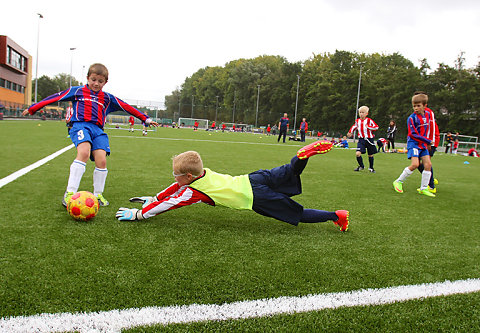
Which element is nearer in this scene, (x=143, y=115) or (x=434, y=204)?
(x=143, y=115)

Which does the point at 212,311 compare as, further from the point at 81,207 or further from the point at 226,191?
the point at 81,207

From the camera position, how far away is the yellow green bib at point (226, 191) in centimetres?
338

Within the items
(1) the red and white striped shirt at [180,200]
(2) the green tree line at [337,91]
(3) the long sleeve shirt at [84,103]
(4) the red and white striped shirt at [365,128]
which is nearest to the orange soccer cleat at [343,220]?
(1) the red and white striped shirt at [180,200]

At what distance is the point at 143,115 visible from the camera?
201 inches

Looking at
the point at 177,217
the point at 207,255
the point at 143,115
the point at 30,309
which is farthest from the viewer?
the point at 143,115

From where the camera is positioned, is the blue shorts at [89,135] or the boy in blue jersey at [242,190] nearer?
the boy in blue jersey at [242,190]

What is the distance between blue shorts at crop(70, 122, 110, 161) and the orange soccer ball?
0.98 m

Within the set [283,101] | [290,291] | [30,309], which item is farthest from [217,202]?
[283,101]

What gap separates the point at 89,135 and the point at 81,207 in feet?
3.92

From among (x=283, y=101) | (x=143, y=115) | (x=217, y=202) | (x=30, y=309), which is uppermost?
(x=283, y=101)

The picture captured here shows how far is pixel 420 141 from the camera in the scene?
661 centimetres

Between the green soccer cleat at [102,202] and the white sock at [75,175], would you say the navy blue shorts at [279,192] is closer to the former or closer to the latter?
the green soccer cleat at [102,202]

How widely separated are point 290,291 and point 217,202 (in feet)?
4.56

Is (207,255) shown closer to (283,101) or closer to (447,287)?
(447,287)
